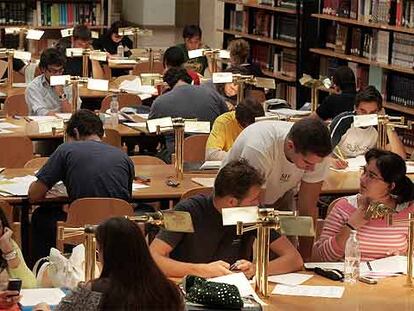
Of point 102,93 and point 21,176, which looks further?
point 102,93

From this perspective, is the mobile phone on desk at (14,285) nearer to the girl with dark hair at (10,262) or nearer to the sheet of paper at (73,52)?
the girl with dark hair at (10,262)

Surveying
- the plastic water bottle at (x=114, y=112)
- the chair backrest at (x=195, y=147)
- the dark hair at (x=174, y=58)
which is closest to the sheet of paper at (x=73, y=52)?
the dark hair at (x=174, y=58)

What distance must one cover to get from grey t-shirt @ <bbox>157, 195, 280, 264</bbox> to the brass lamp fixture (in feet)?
1.27

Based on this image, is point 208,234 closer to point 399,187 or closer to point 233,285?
point 233,285

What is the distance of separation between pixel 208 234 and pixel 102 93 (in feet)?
17.3

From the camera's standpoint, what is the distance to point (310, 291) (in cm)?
418

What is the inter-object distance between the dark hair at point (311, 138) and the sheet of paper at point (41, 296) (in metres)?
1.29

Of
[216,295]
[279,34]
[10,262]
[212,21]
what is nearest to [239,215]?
[216,295]

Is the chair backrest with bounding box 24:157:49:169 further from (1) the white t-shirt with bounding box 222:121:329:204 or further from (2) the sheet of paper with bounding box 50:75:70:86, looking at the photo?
(1) the white t-shirt with bounding box 222:121:329:204

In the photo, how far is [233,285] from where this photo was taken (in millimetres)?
3893

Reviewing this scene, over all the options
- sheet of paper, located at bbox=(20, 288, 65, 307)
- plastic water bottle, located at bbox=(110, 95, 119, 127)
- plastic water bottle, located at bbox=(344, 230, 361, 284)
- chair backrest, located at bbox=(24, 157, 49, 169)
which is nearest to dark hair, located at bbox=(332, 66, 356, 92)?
plastic water bottle, located at bbox=(110, 95, 119, 127)

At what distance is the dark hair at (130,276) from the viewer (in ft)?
10.7

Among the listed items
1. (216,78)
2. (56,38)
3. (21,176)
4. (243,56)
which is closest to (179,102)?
(216,78)

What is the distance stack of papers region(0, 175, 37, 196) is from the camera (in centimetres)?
587
